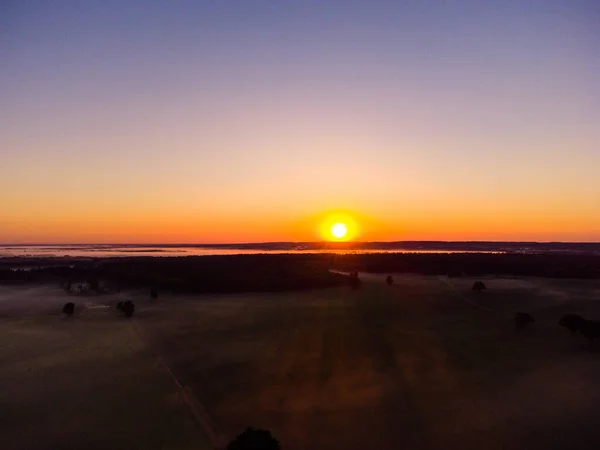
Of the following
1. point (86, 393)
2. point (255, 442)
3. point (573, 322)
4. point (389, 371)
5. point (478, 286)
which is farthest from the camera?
point (478, 286)

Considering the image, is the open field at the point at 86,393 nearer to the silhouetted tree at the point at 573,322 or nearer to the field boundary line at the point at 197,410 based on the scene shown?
the field boundary line at the point at 197,410

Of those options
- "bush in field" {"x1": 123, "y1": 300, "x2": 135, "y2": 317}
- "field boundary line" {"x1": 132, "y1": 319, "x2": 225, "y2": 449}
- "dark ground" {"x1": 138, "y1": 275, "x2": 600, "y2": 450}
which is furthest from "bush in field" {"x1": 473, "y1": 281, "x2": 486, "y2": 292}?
"field boundary line" {"x1": 132, "y1": 319, "x2": 225, "y2": 449}

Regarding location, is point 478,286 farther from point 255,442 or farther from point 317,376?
point 255,442

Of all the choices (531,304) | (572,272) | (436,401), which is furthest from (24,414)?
(572,272)

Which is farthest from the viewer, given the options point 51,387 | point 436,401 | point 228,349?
point 228,349

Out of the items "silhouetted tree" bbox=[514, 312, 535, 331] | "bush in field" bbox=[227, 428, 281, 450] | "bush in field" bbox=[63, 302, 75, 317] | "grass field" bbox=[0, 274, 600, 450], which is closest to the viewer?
"bush in field" bbox=[227, 428, 281, 450]

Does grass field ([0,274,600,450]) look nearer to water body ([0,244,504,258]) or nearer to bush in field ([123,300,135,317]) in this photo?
bush in field ([123,300,135,317])

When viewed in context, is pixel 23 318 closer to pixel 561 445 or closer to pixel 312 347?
pixel 312 347

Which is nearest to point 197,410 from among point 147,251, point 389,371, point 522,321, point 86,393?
point 86,393

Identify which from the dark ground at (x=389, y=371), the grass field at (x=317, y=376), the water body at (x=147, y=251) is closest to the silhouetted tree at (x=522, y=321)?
the grass field at (x=317, y=376)
